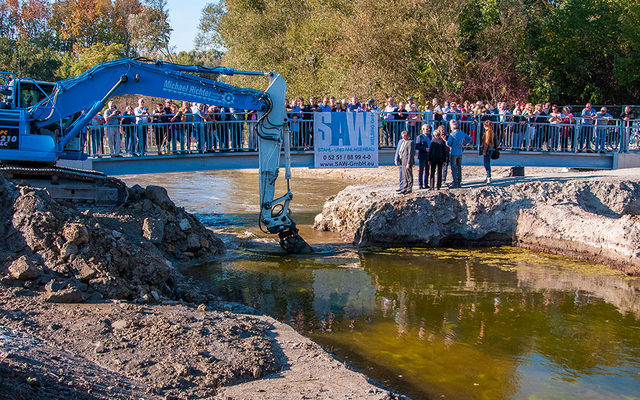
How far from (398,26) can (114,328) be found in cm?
2371

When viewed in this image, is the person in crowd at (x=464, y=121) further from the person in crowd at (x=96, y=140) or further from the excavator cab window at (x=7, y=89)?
the excavator cab window at (x=7, y=89)

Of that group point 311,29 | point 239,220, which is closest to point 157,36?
point 311,29

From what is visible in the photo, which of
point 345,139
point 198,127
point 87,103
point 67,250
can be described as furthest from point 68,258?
point 345,139

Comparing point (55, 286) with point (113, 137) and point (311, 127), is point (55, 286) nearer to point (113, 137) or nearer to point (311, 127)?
point (113, 137)

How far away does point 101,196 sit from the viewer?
45.2 feet

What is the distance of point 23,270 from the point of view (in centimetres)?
844

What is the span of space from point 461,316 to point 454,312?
0.73 feet

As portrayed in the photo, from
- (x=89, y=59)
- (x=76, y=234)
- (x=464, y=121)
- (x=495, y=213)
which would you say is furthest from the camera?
(x=89, y=59)

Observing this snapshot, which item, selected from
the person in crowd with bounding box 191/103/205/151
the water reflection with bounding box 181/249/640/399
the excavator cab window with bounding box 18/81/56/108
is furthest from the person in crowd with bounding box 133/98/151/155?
the water reflection with bounding box 181/249/640/399

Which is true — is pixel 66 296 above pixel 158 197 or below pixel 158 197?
below

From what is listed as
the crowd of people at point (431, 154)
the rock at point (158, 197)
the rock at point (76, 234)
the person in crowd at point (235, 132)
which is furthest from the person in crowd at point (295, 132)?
the rock at point (76, 234)

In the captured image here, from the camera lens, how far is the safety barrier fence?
15.6m

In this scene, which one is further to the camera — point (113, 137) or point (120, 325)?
point (113, 137)

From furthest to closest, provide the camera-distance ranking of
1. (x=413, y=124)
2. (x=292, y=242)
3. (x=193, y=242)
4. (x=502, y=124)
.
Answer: (x=502, y=124), (x=413, y=124), (x=292, y=242), (x=193, y=242)
